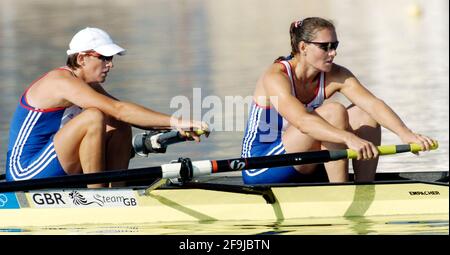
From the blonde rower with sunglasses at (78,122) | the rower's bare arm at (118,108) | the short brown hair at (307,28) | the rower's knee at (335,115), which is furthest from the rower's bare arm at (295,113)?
the rower's bare arm at (118,108)

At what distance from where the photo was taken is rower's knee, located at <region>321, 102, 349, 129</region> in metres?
7.02

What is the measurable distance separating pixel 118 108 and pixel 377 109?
1.58 m

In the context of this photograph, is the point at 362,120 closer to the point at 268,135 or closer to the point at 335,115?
the point at 335,115

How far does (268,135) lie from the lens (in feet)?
24.1

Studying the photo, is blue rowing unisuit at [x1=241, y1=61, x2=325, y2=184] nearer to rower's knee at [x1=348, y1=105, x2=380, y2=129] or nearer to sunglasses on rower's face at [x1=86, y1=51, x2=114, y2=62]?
rower's knee at [x1=348, y1=105, x2=380, y2=129]

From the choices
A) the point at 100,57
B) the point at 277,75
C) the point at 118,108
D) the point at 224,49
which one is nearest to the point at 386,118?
the point at 277,75

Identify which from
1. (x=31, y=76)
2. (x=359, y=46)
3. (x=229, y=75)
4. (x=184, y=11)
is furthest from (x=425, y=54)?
(x=184, y=11)

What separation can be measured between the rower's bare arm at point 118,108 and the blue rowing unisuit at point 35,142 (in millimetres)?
235

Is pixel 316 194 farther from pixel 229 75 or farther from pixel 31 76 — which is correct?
pixel 31 76

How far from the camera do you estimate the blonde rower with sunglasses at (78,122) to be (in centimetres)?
704

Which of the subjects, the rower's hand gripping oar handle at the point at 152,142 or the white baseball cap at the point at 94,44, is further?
the rower's hand gripping oar handle at the point at 152,142

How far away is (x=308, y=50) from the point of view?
713cm

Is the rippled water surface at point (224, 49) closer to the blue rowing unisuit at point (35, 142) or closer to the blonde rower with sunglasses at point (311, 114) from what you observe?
the blonde rower with sunglasses at point (311, 114)

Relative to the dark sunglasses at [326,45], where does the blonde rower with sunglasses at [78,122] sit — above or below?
below
